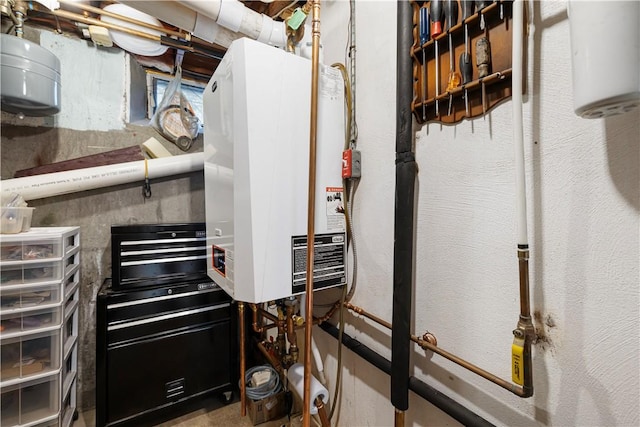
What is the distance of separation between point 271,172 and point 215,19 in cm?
68

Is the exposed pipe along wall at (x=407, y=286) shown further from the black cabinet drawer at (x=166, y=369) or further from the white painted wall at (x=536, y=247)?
the black cabinet drawer at (x=166, y=369)

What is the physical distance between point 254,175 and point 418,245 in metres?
0.62

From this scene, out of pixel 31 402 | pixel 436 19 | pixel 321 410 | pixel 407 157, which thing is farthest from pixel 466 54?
pixel 31 402

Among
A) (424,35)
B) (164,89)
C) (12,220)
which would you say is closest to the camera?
(424,35)

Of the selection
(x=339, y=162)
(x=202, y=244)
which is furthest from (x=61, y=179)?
(x=339, y=162)

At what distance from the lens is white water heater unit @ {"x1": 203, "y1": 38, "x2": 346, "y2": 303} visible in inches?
36.4

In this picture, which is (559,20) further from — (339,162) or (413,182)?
(339,162)

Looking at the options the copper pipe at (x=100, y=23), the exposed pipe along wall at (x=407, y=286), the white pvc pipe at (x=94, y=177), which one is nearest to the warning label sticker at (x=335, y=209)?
the exposed pipe along wall at (x=407, y=286)

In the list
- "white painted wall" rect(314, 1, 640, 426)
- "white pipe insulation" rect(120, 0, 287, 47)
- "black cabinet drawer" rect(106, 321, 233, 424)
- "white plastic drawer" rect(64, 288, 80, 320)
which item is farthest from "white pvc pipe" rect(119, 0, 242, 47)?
"black cabinet drawer" rect(106, 321, 233, 424)

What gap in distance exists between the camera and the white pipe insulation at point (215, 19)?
1002 mm

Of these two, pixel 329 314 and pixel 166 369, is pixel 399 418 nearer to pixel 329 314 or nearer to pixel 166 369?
pixel 329 314

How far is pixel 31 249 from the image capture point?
1229 mm

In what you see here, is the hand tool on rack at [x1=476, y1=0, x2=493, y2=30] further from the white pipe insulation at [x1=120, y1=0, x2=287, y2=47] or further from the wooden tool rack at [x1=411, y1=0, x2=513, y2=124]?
the white pipe insulation at [x1=120, y1=0, x2=287, y2=47]

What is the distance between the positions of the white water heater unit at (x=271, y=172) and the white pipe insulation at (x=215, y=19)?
194 millimetres
